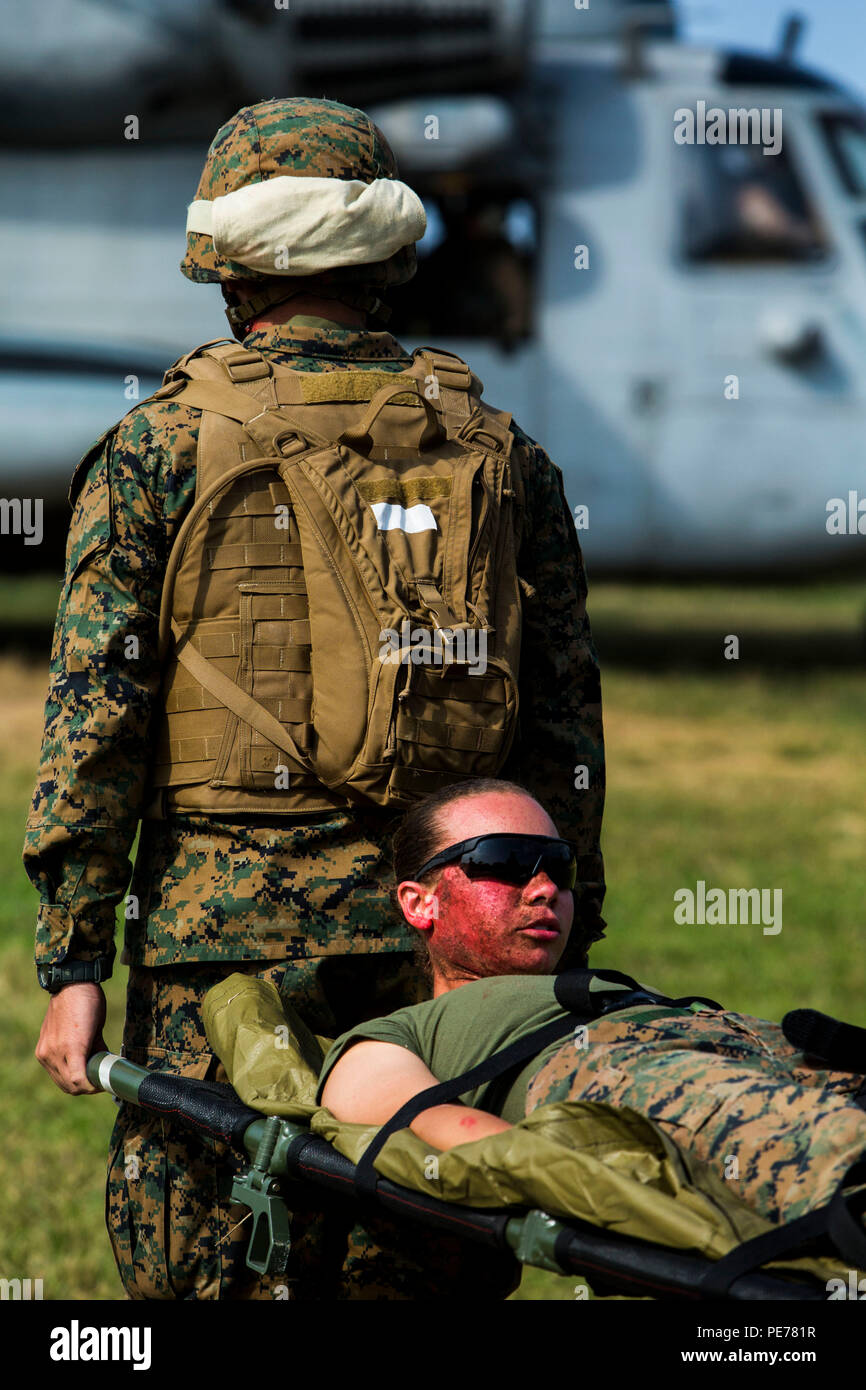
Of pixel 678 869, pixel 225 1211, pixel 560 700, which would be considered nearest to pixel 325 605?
pixel 560 700

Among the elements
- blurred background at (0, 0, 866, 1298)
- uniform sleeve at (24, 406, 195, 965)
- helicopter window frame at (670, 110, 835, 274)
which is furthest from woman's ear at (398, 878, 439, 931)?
helicopter window frame at (670, 110, 835, 274)

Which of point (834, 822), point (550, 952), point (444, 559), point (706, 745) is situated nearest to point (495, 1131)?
point (550, 952)

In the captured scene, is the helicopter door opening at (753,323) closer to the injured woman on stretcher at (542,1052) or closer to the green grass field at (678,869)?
the green grass field at (678,869)

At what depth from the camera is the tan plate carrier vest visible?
2.60 m

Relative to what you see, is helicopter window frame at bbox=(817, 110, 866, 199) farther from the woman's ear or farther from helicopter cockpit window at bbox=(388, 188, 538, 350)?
the woman's ear

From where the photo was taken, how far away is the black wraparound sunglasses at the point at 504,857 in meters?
2.55

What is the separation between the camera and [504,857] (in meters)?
2.57

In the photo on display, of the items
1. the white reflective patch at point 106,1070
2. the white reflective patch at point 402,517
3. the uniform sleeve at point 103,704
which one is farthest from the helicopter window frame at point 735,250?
the white reflective patch at point 106,1070

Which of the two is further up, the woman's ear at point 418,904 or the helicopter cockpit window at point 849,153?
the helicopter cockpit window at point 849,153

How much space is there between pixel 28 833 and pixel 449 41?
373 inches

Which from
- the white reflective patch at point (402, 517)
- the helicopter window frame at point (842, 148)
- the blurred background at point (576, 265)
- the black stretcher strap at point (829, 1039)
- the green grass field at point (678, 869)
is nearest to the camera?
the black stretcher strap at point (829, 1039)

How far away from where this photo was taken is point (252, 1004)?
2516 millimetres

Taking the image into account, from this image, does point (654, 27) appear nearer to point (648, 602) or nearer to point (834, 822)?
point (834, 822)

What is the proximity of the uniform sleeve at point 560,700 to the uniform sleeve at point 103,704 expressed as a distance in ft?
2.34
